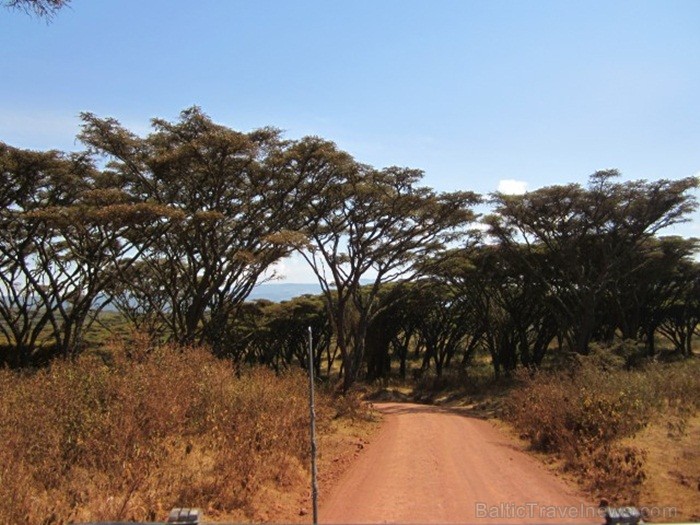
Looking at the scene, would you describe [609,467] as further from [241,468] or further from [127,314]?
[127,314]

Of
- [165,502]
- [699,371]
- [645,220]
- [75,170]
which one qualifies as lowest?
[165,502]

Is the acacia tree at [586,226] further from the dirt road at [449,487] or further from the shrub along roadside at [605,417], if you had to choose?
the dirt road at [449,487]

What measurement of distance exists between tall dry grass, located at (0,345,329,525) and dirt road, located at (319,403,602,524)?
4.49 feet

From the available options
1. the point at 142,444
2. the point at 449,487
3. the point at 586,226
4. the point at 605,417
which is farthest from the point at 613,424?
the point at 586,226

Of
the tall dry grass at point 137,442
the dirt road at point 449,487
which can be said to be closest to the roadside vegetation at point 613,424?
the dirt road at point 449,487

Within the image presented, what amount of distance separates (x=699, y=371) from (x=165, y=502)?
15.8 metres

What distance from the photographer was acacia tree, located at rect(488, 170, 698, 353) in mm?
22828

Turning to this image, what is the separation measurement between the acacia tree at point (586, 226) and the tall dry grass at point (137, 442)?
17738 mm

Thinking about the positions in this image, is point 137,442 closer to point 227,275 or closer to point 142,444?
point 142,444

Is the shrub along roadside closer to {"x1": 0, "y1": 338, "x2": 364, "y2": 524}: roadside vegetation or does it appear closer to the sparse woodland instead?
the sparse woodland

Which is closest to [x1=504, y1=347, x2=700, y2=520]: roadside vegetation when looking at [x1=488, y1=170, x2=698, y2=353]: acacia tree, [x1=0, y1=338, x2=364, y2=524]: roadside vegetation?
[x1=0, y1=338, x2=364, y2=524]: roadside vegetation

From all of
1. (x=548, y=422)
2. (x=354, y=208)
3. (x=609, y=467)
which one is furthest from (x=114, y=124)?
(x=609, y=467)

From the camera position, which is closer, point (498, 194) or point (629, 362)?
point (629, 362)

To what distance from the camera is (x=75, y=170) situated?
2331 centimetres
